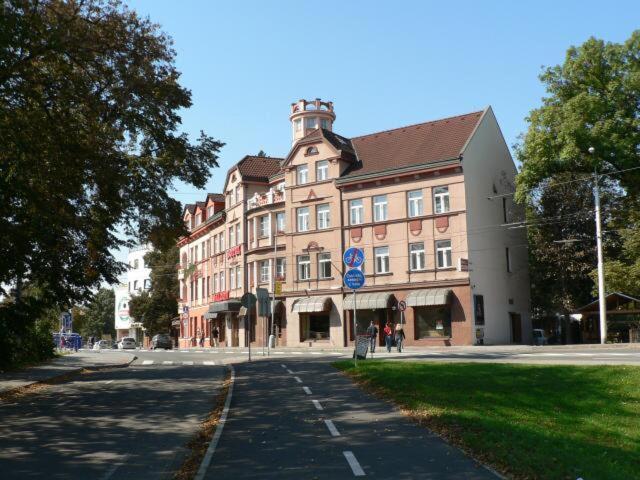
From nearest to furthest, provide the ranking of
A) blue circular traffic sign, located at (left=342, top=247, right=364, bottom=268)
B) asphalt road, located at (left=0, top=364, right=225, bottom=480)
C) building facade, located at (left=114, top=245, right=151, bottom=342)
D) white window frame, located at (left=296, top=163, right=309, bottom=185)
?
asphalt road, located at (left=0, top=364, right=225, bottom=480) → blue circular traffic sign, located at (left=342, top=247, right=364, bottom=268) → white window frame, located at (left=296, top=163, right=309, bottom=185) → building facade, located at (left=114, top=245, right=151, bottom=342)

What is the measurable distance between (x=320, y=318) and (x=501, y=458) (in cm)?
4297

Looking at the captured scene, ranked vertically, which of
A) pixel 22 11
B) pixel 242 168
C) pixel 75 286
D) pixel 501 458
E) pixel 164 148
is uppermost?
pixel 242 168

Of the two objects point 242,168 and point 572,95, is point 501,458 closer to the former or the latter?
point 572,95

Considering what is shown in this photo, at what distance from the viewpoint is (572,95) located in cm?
4434

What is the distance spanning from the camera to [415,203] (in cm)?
4678

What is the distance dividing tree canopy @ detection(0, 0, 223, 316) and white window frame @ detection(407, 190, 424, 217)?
→ 2845 centimetres

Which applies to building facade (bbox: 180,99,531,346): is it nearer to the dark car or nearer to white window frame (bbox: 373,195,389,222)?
white window frame (bbox: 373,195,389,222)

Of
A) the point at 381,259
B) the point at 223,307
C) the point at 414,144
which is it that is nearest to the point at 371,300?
Answer: the point at 381,259

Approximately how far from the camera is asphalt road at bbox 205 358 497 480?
8430 mm

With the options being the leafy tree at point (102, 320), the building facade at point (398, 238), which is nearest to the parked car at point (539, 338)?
the building facade at point (398, 238)

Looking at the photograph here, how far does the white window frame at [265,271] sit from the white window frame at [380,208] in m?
11.6

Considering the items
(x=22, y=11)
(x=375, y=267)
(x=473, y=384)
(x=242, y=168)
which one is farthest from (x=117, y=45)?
(x=242, y=168)

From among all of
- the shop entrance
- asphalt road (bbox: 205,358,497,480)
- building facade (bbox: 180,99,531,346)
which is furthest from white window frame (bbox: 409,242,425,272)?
asphalt road (bbox: 205,358,497,480)

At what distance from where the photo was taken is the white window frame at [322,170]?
169 ft
